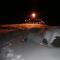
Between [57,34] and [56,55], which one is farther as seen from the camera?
[57,34]

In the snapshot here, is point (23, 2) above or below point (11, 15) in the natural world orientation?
above

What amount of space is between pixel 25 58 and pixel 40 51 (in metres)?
0.95

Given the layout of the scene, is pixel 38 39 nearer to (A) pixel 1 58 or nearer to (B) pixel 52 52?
(B) pixel 52 52

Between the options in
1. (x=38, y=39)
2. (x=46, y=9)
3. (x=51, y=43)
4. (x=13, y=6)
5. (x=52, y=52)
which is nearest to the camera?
(x=52, y=52)

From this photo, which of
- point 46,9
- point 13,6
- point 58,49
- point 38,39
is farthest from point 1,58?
point 13,6

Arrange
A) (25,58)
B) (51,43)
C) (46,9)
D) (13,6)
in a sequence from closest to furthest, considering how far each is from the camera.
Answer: (25,58), (51,43), (46,9), (13,6)

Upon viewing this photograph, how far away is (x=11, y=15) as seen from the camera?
5750 cm

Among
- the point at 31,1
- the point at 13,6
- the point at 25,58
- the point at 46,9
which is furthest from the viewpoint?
the point at 13,6

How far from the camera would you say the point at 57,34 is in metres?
8.52

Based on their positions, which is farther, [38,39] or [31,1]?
[31,1]

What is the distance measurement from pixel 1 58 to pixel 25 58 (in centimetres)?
76

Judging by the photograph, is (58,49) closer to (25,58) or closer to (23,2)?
(25,58)

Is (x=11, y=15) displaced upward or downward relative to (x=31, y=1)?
downward

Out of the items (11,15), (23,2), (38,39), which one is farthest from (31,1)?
(38,39)
